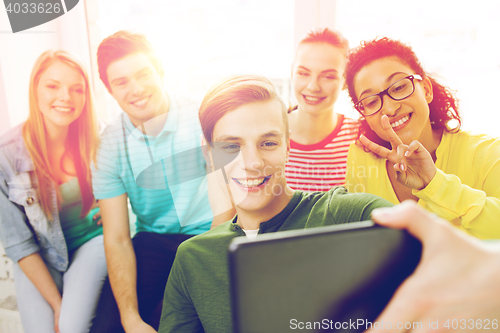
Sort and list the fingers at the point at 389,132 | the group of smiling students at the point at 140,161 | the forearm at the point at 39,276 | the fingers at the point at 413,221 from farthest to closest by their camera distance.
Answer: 1. the forearm at the point at 39,276
2. the group of smiling students at the point at 140,161
3. the fingers at the point at 389,132
4. the fingers at the point at 413,221

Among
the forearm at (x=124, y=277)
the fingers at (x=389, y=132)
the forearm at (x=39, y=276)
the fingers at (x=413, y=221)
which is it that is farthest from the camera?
the forearm at (x=39, y=276)

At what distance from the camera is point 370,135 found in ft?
3.31

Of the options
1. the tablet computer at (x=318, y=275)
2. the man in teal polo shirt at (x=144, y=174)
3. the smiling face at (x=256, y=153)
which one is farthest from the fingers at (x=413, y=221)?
the man in teal polo shirt at (x=144, y=174)

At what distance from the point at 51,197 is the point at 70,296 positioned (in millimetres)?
371

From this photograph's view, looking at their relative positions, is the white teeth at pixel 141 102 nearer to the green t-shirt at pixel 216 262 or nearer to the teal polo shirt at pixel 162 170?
the teal polo shirt at pixel 162 170

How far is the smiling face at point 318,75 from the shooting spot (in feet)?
3.51

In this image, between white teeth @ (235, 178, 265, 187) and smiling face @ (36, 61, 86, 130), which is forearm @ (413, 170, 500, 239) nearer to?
white teeth @ (235, 178, 265, 187)

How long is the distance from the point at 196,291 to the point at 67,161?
78cm

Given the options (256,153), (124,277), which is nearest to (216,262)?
(256,153)

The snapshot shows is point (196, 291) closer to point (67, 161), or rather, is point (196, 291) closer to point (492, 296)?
point (492, 296)

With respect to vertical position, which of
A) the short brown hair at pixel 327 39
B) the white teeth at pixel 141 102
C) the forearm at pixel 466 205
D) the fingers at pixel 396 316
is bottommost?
the forearm at pixel 466 205

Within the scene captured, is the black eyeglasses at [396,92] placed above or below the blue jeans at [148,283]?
above

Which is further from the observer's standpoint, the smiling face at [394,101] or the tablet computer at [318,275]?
the smiling face at [394,101]

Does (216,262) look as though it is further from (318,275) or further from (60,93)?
(60,93)
